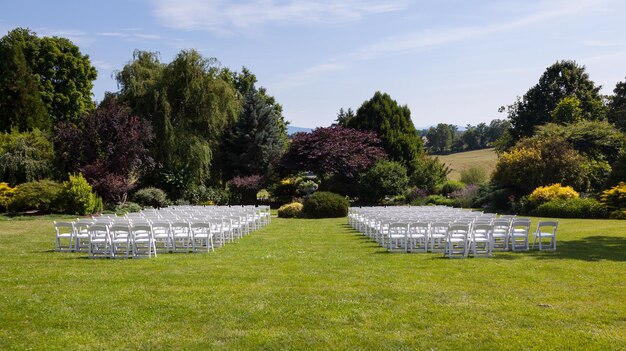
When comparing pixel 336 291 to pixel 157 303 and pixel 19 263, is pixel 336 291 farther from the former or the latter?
pixel 19 263

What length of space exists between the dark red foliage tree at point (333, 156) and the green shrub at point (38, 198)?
47.4 feet

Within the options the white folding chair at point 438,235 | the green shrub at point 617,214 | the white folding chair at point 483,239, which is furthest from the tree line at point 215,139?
the white folding chair at point 483,239

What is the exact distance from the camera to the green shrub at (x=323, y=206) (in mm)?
28250

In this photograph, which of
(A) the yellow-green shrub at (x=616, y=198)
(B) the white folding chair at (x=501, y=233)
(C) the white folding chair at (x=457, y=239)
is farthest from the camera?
(A) the yellow-green shrub at (x=616, y=198)

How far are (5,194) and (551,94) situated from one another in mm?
45058

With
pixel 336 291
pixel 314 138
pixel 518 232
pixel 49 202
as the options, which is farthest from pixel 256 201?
pixel 336 291

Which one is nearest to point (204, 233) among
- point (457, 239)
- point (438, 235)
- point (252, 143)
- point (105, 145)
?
point (438, 235)

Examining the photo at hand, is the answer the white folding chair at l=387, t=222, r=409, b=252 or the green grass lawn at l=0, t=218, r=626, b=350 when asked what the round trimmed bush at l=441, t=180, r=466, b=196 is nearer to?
the white folding chair at l=387, t=222, r=409, b=252

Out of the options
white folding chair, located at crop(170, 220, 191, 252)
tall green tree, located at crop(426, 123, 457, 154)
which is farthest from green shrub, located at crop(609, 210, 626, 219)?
tall green tree, located at crop(426, 123, 457, 154)

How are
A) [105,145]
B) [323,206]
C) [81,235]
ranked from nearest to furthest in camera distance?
[81,235], [323,206], [105,145]

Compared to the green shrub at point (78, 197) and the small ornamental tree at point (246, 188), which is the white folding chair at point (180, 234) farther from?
the small ornamental tree at point (246, 188)

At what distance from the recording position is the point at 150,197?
3138 cm

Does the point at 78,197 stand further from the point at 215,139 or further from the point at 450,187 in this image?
the point at 450,187

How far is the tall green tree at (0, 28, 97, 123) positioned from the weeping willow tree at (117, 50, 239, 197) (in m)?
10.0
